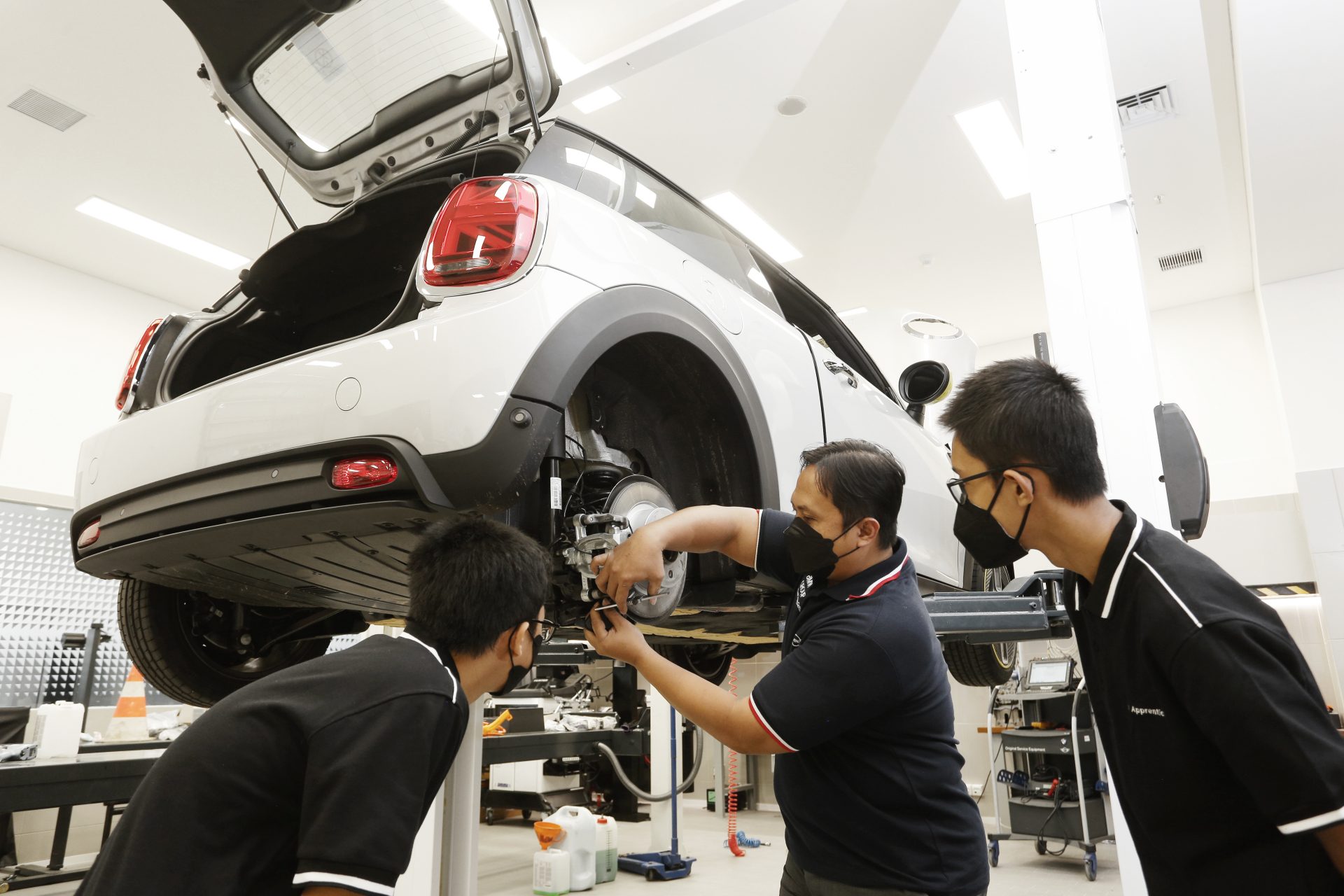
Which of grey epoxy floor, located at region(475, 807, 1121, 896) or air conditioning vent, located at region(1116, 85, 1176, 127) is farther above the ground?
air conditioning vent, located at region(1116, 85, 1176, 127)

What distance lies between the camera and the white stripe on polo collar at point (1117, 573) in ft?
3.71

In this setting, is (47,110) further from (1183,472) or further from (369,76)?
(1183,472)

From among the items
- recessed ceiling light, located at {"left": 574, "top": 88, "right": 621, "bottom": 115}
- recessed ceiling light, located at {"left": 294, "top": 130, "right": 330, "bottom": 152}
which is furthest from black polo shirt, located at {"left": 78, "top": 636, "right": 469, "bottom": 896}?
recessed ceiling light, located at {"left": 574, "top": 88, "right": 621, "bottom": 115}

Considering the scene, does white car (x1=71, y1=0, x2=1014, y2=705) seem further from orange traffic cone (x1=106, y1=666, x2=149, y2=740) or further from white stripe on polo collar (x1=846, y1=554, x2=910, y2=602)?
orange traffic cone (x1=106, y1=666, x2=149, y2=740)

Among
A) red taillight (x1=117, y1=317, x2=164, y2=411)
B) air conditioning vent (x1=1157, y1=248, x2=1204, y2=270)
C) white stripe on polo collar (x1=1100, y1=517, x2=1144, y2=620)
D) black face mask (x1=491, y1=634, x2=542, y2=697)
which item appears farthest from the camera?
air conditioning vent (x1=1157, y1=248, x2=1204, y2=270)

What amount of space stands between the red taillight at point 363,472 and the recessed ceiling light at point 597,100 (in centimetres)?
469

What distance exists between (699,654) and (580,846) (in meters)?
2.02

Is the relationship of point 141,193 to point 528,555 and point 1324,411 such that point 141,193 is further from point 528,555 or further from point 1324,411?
point 1324,411

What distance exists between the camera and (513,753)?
3818 millimetres

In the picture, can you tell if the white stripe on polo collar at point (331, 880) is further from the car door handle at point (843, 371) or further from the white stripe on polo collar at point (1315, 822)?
the car door handle at point (843, 371)

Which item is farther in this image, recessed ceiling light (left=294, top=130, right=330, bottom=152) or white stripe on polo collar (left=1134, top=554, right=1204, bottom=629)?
recessed ceiling light (left=294, top=130, right=330, bottom=152)

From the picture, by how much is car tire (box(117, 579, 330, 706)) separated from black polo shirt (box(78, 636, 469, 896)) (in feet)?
4.26

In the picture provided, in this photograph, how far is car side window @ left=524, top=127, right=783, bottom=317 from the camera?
1950mm

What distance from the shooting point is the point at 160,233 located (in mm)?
7344
